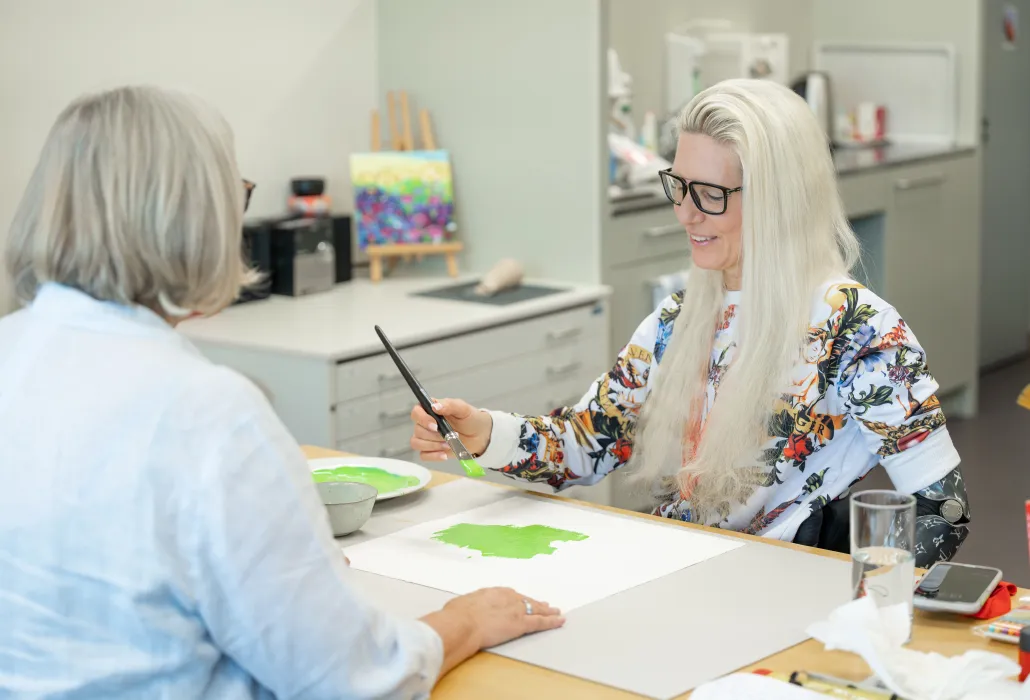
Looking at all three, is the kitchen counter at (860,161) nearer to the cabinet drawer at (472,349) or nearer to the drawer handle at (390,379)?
the cabinet drawer at (472,349)

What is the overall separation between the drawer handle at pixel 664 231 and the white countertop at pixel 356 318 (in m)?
0.26

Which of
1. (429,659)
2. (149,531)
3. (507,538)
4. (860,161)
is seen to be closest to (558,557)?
(507,538)

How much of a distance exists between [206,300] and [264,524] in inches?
8.3

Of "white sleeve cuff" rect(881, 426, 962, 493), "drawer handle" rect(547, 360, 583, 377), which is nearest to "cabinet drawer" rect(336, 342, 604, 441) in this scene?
"drawer handle" rect(547, 360, 583, 377)

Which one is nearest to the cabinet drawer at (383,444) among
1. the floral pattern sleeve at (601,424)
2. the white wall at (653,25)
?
the floral pattern sleeve at (601,424)

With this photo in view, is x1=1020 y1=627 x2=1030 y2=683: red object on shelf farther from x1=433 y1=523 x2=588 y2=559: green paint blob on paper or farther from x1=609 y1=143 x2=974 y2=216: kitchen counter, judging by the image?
x1=609 y1=143 x2=974 y2=216: kitchen counter

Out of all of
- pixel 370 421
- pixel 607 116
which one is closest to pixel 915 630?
pixel 370 421

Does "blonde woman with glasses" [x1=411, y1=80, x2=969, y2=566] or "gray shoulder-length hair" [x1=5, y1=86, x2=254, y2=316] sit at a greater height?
"gray shoulder-length hair" [x1=5, y1=86, x2=254, y2=316]

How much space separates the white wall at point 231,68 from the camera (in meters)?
3.09

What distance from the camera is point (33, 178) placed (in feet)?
3.60

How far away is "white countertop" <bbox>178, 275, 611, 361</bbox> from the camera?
296 centimetres

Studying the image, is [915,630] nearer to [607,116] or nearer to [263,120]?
[607,116]

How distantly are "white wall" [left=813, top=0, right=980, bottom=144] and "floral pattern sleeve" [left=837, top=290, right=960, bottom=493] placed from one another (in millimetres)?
3601

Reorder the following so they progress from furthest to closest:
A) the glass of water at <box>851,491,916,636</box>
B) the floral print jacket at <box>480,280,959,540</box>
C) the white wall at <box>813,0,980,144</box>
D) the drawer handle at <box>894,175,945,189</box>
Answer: the white wall at <box>813,0,980,144</box> < the drawer handle at <box>894,175,945,189</box> < the floral print jacket at <box>480,280,959,540</box> < the glass of water at <box>851,491,916,636</box>
